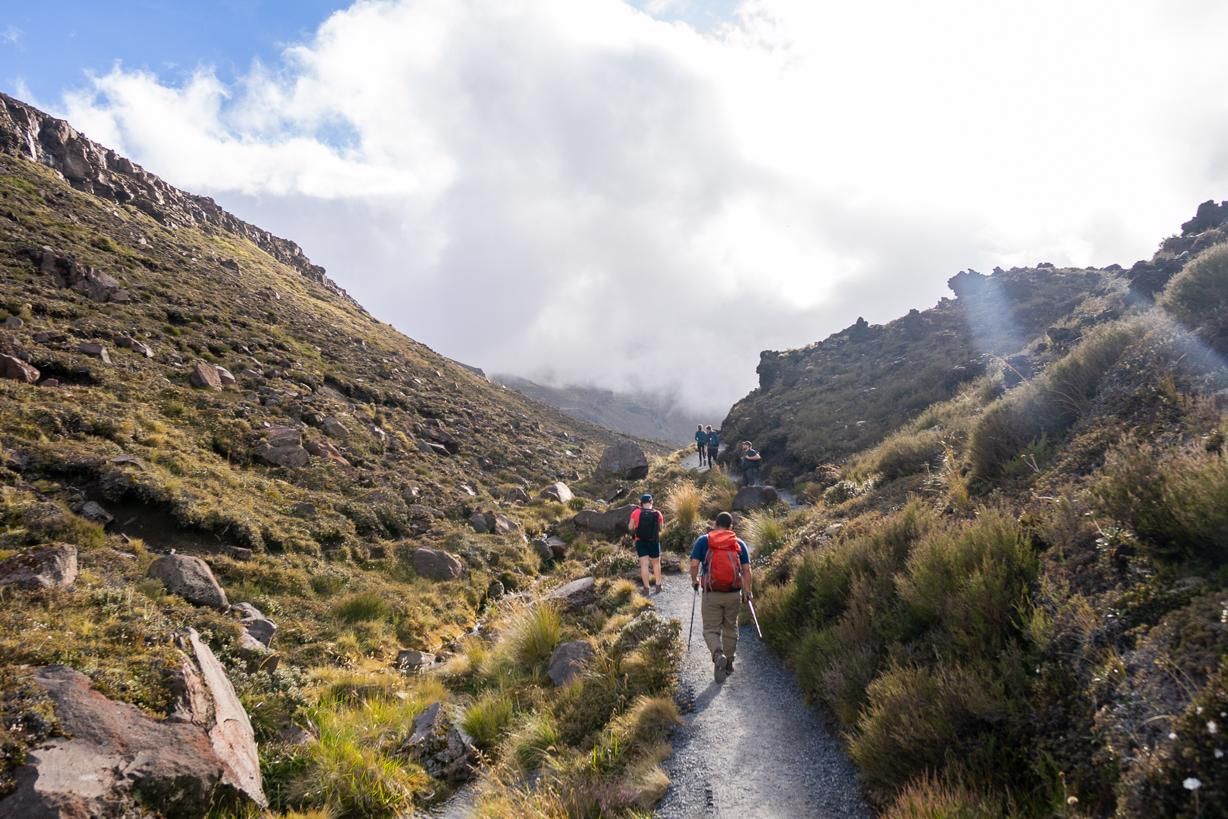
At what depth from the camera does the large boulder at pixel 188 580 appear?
10.2 metres

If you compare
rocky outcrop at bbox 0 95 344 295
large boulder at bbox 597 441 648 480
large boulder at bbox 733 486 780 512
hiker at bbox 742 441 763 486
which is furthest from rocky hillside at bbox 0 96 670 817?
rocky outcrop at bbox 0 95 344 295

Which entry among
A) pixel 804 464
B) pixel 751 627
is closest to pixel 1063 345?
pixel 804 464

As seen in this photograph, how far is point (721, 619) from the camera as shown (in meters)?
8.43

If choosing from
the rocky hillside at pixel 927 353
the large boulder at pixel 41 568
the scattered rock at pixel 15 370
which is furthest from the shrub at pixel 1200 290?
the scattered rock at pixel 15 370

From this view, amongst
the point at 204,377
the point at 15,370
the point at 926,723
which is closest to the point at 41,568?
the point at 926,723

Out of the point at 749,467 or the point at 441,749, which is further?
the point at 749,467

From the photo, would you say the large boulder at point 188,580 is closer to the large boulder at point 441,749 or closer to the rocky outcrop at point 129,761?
the rocky outcrop at point 129,761

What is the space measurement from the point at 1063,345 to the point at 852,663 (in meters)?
19.9

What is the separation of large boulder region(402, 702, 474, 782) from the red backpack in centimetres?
393

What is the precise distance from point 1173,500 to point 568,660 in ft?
24.9

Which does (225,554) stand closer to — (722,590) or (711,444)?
(722,590)

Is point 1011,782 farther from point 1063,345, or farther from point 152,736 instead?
point 1063,345

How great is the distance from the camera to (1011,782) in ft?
14.2

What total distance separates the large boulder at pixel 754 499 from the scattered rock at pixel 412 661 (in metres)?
11.0
